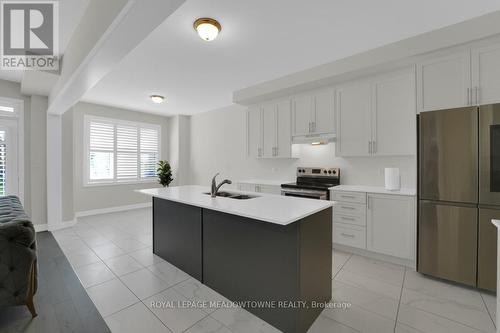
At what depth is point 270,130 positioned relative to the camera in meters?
4.50

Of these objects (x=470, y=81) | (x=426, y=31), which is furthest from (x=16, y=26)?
(x=470, y=81)

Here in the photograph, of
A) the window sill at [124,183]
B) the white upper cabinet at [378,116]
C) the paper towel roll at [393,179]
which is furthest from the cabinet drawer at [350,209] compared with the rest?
the window sill at [124,183]

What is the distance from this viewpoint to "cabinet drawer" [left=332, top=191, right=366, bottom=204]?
3.10 m

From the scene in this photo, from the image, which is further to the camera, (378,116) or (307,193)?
(307,193)

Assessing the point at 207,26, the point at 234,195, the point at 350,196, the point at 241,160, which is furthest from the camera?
the point at 241,160

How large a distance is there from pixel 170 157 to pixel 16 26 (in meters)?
4.80

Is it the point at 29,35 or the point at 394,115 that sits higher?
the point at 29,35

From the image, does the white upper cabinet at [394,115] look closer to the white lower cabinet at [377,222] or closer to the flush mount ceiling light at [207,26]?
the white lower cabinet at [377,222]

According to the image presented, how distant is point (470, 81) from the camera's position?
236 centimetres

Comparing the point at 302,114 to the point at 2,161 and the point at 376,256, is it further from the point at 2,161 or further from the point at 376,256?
the point at 2,161

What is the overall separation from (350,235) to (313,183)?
116 centimetres

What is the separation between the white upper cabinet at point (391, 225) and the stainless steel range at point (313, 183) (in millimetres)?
665

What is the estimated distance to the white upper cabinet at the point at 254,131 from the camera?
4684 millimetres

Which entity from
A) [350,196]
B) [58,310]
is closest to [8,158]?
[58,310]
